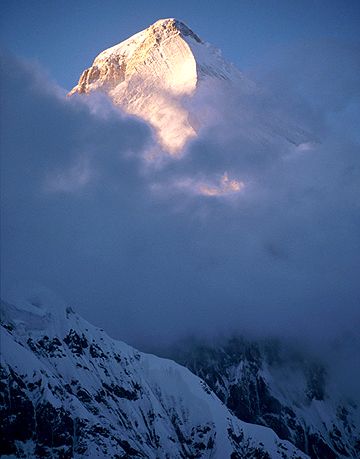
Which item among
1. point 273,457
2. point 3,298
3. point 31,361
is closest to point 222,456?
point 273,457

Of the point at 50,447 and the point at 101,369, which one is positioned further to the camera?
the point at 101,369

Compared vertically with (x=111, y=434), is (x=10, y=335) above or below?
above

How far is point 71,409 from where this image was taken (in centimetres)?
15238

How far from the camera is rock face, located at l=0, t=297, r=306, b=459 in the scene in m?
137

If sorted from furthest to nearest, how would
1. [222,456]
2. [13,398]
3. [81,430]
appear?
[222,456] < [81,430] < [13,398]

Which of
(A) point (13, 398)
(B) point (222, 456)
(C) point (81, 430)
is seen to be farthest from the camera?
(B) point (222, 456)

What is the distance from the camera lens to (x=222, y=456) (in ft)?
611

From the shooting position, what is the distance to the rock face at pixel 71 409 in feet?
451

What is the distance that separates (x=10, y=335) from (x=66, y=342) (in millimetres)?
36830

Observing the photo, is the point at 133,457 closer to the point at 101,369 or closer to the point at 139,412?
the point at 139,412

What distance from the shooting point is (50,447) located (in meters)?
139

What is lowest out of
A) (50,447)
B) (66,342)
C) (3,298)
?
(50,447)

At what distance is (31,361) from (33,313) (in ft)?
134

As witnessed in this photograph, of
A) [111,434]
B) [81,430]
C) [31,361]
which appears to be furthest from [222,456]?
[31,361]
